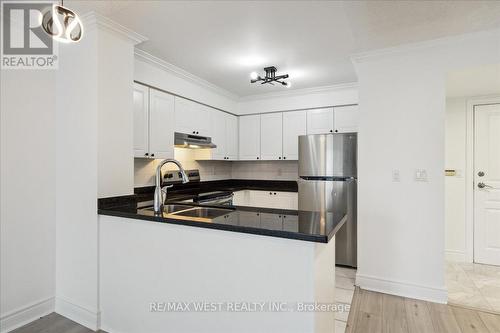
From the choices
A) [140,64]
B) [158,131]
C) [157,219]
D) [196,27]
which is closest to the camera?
[157,219]

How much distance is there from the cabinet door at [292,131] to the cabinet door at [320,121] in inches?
3.1

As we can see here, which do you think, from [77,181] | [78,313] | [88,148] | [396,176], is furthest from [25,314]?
[396,176]

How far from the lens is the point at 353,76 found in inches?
142

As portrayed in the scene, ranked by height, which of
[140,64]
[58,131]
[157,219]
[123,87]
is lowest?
[157,219]

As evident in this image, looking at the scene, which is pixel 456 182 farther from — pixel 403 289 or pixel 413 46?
pixel 413 46

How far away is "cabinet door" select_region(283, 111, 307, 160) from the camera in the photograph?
4.27 metres

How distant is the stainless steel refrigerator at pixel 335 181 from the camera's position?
3416 mm

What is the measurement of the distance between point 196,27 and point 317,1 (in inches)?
39.8

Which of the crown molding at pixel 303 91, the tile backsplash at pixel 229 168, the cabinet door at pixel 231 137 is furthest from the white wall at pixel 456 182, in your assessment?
the cabinet door at pixel 231 137

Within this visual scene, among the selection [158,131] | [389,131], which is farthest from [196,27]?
[389,131]

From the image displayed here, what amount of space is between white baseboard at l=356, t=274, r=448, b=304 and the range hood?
2.48 metres

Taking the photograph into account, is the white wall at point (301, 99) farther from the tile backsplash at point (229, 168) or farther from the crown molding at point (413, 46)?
the crown molding at point (413, 46)

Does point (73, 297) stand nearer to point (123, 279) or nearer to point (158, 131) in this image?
point (123, 279)

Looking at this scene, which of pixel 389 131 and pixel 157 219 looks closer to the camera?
pixel 157 219
